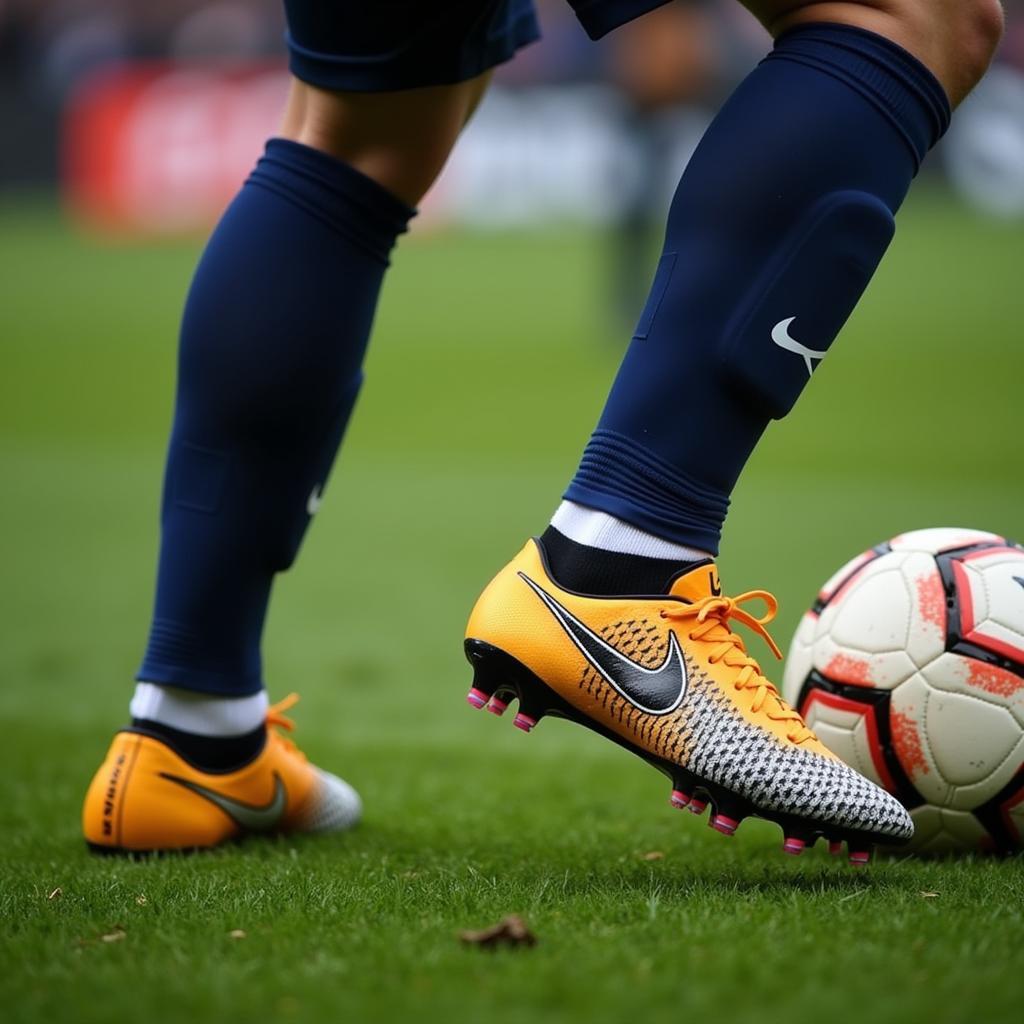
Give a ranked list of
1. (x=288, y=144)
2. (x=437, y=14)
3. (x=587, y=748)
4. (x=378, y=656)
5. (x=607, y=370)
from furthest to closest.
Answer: (x=607, y=370) < (x=378, y=656) < (x=587, y=748) < (x=288, y=144) < (x=437, y=14)

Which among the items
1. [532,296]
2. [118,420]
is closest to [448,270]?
[532,296]

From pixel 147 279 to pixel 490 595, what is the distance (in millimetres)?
12869

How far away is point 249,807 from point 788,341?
81 cm

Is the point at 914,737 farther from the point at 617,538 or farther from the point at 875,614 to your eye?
the point at 617,538

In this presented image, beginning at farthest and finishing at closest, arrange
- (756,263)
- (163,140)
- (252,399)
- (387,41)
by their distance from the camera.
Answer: (163,140) → (252,399) → (387,41) → (756,263)

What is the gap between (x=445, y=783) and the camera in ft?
6.66

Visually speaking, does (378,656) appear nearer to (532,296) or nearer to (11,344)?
(11,344)

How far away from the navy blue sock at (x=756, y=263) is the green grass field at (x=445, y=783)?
5 centimetres

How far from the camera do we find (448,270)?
1405 cm

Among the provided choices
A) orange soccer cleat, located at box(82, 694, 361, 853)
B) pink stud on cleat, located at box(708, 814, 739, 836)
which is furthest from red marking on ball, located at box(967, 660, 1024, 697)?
orange soccer cleat, located at box(82, 694, 361, 853)

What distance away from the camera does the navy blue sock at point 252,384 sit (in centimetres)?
158

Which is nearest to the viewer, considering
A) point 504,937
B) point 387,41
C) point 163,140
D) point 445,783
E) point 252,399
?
point 504,937

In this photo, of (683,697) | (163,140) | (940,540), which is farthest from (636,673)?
(163,140)

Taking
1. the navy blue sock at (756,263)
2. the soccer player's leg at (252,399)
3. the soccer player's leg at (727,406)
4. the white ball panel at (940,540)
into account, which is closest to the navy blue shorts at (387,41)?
the soccer player's leg at (252,399)
